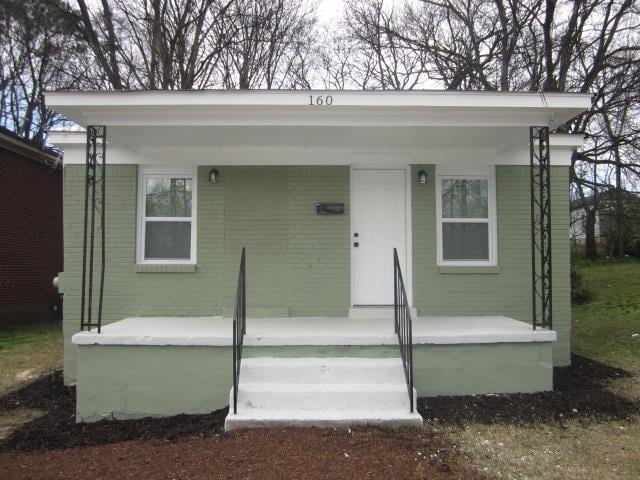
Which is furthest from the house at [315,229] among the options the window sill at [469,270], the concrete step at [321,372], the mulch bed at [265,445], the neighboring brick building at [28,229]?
the neighboring brick building at [28,229]

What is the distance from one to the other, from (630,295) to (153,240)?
12.0 m

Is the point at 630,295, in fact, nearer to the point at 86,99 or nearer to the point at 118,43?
the point at 86,99

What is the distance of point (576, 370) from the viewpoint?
243 inches

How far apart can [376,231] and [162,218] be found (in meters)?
2.78

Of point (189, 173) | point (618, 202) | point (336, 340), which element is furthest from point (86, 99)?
point (618, 202)

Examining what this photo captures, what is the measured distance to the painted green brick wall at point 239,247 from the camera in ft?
20.7

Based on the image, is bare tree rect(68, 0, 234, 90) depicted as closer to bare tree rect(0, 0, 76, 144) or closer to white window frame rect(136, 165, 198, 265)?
bare tree rect(0, 0, 76, 144)

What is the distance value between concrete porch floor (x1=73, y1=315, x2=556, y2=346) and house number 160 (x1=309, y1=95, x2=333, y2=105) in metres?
2.29

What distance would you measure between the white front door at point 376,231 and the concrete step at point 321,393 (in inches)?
66.3

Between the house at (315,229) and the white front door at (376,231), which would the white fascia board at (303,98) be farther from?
the white front door at (376,231)

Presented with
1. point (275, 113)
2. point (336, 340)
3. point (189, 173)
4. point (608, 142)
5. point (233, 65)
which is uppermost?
point (233, 65)

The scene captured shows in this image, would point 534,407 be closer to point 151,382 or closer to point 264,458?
point 264,458

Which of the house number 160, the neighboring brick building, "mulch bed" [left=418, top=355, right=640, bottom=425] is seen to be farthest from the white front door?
the neighboring brick building

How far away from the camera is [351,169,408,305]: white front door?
21.1 ft
